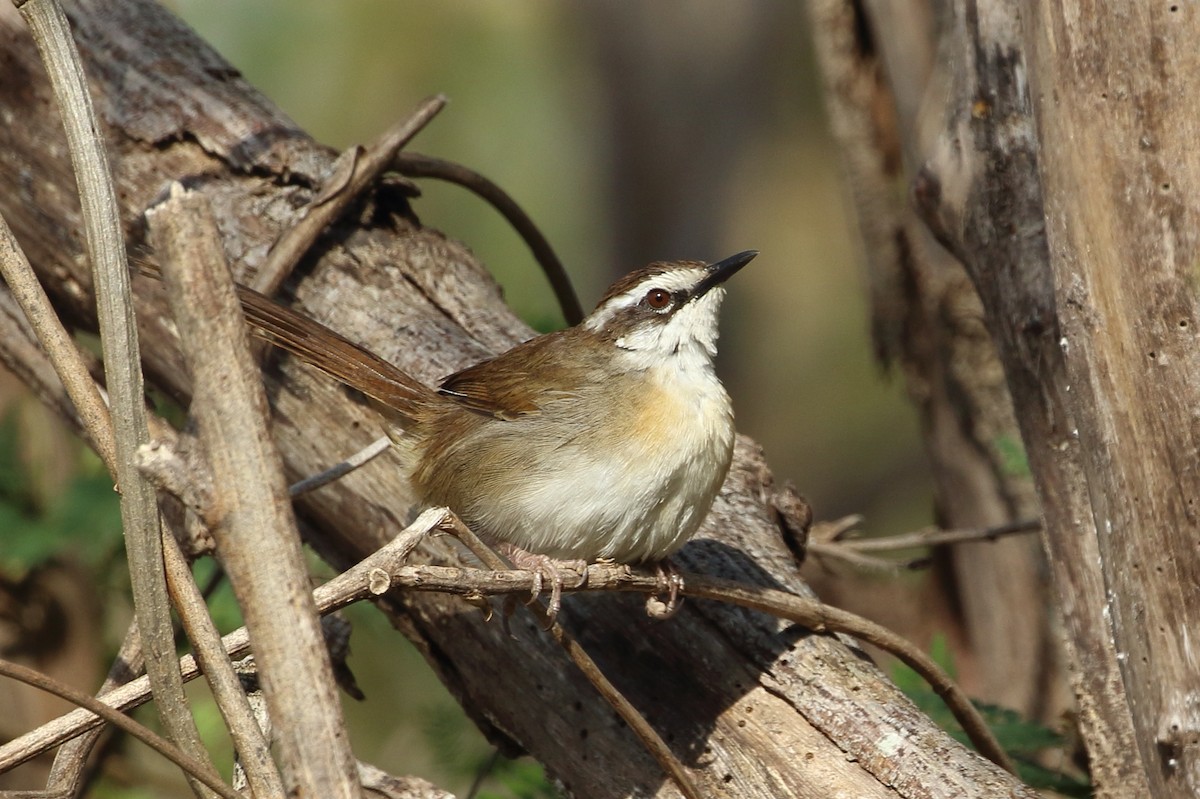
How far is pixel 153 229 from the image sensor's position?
1705 millimetres

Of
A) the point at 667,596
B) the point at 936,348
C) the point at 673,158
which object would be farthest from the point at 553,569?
the point at 673,158

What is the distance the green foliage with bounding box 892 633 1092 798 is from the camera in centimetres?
370

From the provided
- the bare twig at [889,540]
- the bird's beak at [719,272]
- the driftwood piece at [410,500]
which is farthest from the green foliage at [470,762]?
the bird's beak at [719,272]

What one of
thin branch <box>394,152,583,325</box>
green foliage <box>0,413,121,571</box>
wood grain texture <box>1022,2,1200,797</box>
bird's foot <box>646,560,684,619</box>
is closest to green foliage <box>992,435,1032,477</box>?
thin branch <box>394,152,583,325</box>

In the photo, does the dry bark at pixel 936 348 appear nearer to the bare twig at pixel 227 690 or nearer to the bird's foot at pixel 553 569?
the bird's foot at pixel 553 569

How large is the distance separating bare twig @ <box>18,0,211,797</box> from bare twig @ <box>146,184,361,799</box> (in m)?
0.26

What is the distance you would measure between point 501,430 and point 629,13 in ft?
34.0

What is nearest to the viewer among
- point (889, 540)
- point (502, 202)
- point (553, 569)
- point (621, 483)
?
point (553, 569)

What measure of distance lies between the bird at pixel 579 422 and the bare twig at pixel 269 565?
4.09ft

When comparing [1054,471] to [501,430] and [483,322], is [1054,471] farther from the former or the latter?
[483,322]

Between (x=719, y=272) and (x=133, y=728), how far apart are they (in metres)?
2.25

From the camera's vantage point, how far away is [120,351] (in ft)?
6.54

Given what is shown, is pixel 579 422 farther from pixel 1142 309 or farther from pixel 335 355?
pixel 1142 309

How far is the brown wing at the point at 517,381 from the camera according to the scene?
356 centimetres
